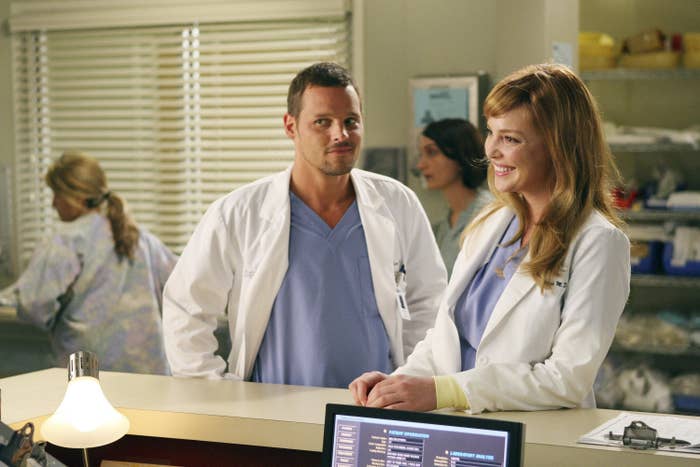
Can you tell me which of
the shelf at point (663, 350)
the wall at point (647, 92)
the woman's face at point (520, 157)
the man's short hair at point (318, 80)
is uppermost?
the wall at point (647, 92)

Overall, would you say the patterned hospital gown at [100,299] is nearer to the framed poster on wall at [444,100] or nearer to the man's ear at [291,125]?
the framed poster on wall at [444,100]

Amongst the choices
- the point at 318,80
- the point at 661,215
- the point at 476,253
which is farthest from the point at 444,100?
the point at 476,253

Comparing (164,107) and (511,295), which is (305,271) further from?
(164,107)

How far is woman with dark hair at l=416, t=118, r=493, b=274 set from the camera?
377cm

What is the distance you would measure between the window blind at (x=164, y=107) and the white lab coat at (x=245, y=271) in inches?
72.5

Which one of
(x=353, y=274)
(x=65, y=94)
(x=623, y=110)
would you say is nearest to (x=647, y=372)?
(x=623, y=110)

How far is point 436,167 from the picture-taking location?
12.8ft

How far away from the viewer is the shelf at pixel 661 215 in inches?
166

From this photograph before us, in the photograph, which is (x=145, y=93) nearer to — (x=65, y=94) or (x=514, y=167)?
(x=65, y=94)

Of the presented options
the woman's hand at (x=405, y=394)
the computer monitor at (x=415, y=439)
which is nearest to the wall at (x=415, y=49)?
the woman's hand at (x=405, y=394)

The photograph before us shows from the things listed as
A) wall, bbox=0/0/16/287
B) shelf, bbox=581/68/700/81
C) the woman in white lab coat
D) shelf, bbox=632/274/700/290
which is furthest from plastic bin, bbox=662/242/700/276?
wall, bbox=0/0/16/287

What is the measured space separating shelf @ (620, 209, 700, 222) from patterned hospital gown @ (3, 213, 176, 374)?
2152 mm

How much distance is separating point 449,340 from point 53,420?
2.69 ft

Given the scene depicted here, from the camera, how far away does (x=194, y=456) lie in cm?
195
